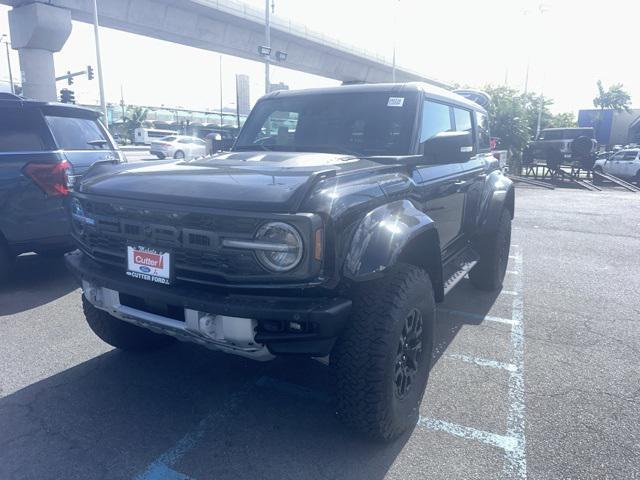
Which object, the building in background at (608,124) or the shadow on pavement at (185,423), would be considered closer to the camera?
the shadow on pavement at (185,423)

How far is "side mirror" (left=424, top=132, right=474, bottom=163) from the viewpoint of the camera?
120 inches

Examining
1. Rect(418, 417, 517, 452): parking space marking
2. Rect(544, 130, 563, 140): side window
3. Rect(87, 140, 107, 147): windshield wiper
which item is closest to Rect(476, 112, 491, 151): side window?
Rect(418, 417, 517, 452): parking space marking

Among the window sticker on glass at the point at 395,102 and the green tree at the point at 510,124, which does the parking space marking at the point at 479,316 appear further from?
the green tree at the point at 510,124

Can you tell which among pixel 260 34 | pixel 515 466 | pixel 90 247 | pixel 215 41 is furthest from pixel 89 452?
pixel 260 34

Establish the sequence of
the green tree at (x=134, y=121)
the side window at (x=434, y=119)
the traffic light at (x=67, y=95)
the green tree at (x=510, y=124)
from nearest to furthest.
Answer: the side window at (x=434, y=119) → the traffic light at (x=67, y=95) → the green tree at (x=510, y=124) → the green tree at (x=134, y=121)

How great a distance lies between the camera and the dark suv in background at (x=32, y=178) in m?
4.66

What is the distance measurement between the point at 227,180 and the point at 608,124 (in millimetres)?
53402

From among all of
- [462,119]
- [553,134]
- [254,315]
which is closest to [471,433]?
[254,315]

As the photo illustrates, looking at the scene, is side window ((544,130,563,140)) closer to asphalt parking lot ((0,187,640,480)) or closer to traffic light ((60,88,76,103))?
traffic light ((60,88,76,103))

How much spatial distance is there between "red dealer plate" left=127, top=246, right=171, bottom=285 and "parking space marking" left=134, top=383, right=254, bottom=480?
2.91 ft

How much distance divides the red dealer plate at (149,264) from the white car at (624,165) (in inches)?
905

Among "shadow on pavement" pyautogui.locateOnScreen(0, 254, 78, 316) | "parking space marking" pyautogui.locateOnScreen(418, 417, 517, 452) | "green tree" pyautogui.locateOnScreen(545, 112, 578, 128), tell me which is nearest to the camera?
"parking space marking" pyautogui.locateOnScreen(418, 417, 517, 452)

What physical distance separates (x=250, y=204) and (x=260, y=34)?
2504 cm

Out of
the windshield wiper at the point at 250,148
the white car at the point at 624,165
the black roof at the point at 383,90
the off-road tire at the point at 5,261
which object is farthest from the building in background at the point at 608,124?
the off-road tire at the point at 5,261
